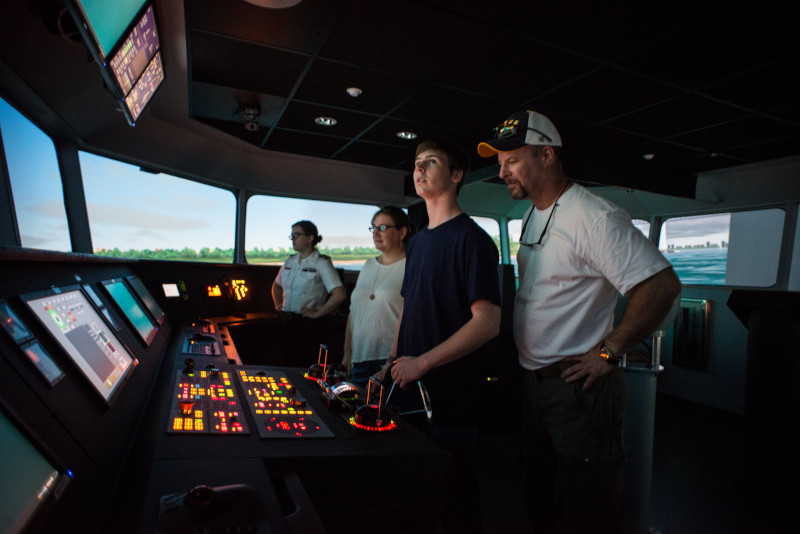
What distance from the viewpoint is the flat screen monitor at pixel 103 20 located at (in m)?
1.41

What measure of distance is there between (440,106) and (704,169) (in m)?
3.89

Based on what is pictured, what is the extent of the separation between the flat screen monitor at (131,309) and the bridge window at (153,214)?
1.72 m

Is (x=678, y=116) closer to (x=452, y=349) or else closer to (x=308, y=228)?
(x=308, y=228)

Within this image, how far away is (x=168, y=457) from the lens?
78cm

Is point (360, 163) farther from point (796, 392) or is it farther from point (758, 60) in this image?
point (796, 392)

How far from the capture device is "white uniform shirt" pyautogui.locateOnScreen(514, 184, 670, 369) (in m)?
1.30

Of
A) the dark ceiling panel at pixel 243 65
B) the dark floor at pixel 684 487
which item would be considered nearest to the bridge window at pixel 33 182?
the dark ceiling panel at pixel 243 65

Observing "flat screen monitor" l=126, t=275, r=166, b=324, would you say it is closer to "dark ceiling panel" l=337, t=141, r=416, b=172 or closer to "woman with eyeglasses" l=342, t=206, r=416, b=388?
"woman with eyeglasses" l=342, t=206, r=416, b=388

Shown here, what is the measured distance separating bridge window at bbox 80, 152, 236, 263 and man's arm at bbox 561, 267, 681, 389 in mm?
3460

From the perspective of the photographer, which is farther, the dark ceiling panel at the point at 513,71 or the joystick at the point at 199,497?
the dark ceiling panel at the point at 513,71

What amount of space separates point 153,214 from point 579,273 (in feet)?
14.0

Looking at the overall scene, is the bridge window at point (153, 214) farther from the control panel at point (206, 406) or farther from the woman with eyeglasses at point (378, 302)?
the control panel at point (206, 406)

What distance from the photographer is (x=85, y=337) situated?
1059 mm

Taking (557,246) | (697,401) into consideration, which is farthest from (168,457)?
(697,401)
